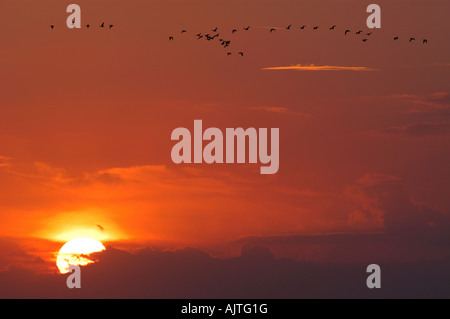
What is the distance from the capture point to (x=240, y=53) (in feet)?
304
